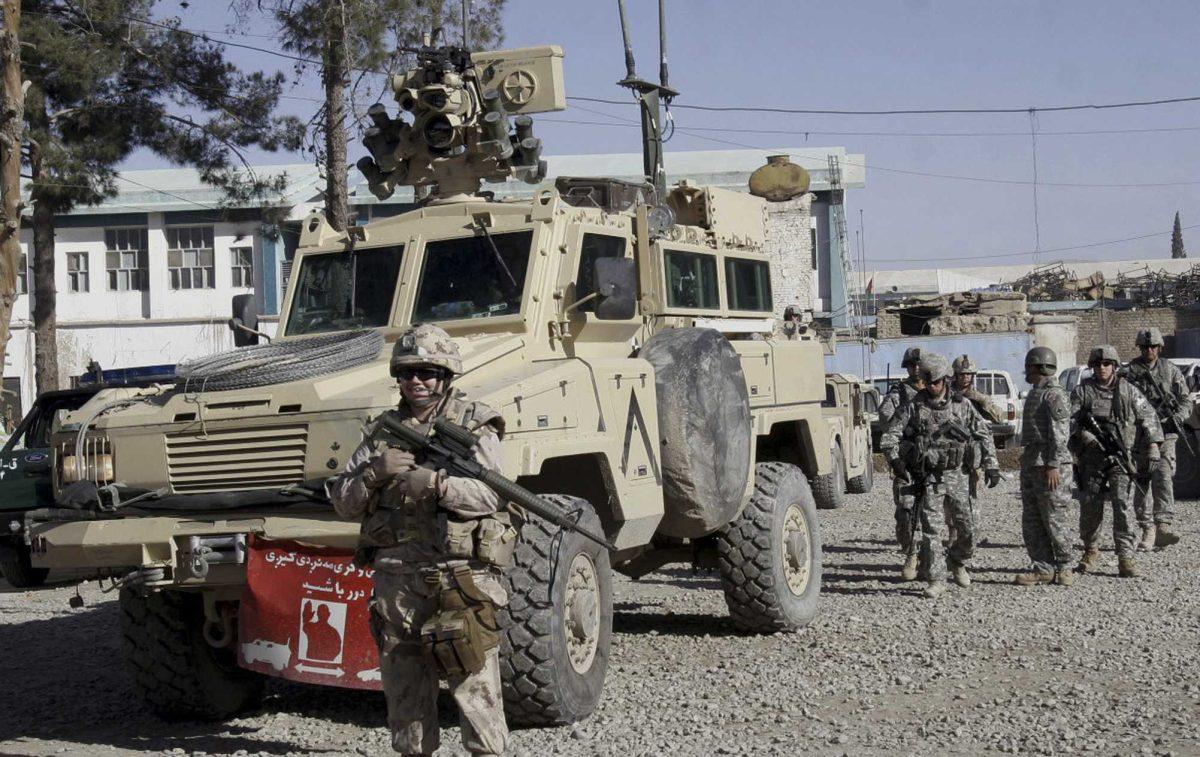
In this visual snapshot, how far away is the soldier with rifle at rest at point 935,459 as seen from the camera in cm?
1066

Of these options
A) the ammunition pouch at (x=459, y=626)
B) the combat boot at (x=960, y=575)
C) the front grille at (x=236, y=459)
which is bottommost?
the combat boot at (x=960, y=575)

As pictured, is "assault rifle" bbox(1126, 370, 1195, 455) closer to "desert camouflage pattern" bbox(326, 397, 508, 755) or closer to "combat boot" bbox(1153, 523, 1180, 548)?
"combat boot" bbox(1153, 523, 1180, 548)

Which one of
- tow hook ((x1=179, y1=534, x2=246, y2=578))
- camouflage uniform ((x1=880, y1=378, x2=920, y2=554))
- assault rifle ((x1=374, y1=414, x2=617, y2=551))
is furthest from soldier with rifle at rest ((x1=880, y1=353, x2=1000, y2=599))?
assault rifle ((x1=374, y1=414, x2=617, y2=551))

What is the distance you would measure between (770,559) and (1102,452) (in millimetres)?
4234

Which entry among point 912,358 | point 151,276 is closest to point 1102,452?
point 912,358

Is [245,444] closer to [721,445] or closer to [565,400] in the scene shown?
[565,400]

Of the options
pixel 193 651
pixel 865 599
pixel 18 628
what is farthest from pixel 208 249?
pixel 193 651

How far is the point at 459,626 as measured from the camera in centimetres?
505

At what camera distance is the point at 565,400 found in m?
6.88

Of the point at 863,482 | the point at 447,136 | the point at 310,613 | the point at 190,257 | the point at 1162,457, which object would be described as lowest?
the point at 863,482

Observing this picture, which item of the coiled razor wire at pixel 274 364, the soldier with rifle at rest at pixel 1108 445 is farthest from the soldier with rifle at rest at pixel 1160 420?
the coiled razor wire at pixel 274 364

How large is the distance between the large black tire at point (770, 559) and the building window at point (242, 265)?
24381mm

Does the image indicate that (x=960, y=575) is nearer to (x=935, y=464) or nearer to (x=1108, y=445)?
(x=935, y=464)

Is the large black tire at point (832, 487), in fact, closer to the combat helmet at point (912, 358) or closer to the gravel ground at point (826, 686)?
the combat helmet at point (912, 358)
